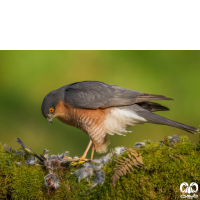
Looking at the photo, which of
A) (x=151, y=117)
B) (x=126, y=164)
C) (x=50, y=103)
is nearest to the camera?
(x=126, y=164)

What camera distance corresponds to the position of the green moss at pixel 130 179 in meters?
2.88

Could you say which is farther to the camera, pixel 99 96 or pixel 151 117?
pixel 99 96

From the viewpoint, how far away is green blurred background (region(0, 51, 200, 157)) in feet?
22.3

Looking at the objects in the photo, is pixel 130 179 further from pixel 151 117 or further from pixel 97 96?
pixel 97 96

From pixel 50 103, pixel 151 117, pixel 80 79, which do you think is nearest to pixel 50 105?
pixel 50 103

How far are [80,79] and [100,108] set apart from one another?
9.99ft

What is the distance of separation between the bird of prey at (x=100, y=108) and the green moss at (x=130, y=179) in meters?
1.36

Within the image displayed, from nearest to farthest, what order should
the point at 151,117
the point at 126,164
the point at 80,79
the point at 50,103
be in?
1. the point at 126,164
2. the point at 151,117
3. the point at 50,103
4. the point at 80,79

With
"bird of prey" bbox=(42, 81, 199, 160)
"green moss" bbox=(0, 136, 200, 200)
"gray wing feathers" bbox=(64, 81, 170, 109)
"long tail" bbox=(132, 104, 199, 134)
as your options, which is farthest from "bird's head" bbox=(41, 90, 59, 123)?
"green moss" bbox=(0, 136, 200, 200)

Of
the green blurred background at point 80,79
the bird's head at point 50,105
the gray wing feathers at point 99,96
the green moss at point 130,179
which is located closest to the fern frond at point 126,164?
the green moss at point 130,179

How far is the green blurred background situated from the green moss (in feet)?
11.2

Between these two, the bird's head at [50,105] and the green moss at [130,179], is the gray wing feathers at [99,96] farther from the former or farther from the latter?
the green moss at [130,179]

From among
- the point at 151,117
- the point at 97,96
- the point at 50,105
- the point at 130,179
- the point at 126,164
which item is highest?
the point at 97,96

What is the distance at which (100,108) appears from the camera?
4.68 meters
